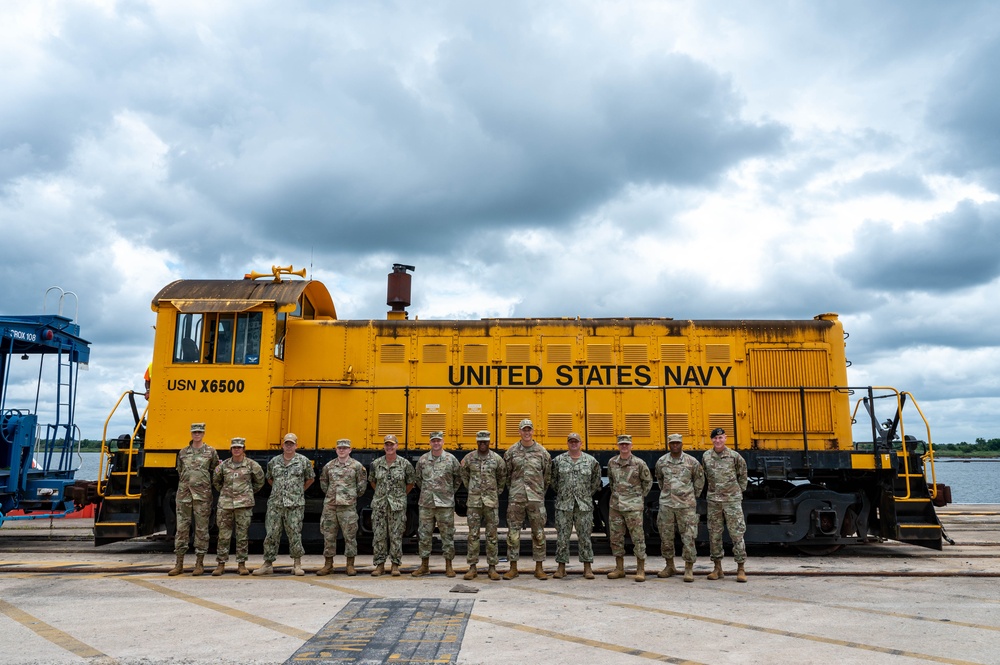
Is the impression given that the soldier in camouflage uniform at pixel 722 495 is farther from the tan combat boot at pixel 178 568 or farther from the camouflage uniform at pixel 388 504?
the tan combat boot at pixel 178 568

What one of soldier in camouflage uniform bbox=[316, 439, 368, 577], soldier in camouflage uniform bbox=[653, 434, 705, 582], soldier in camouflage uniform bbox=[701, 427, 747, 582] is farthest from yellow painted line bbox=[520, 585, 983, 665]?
soldier in camouflage uniform bbox=[316, 439, 368, 577]

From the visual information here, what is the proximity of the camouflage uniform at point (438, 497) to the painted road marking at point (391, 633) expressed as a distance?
1687 millimetres

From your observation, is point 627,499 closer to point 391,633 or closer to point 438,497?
point 438,497

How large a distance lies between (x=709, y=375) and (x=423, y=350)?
178 inches

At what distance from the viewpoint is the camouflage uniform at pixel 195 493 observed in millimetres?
8727

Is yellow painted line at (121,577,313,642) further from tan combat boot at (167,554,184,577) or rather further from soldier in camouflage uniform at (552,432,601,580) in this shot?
soldier in camouflage uniform at (552,432,601,580)

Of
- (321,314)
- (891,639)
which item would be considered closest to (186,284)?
(321,314)

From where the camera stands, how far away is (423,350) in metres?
11.0

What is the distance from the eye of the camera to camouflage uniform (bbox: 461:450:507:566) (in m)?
8.38

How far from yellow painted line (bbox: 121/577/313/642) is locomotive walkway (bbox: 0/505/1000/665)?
0.02 metres


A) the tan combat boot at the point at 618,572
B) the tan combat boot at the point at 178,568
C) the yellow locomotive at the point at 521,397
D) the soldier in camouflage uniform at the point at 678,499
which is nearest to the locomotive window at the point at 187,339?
the yellow locomotive at the point at 521,397

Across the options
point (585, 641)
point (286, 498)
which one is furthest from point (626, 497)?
point (286, 498)

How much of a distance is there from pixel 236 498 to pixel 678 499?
18.1ft

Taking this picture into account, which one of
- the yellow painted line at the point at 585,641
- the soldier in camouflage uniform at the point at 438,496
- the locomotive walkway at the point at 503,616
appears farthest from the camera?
the soldier in camouflage uniform at the point at 438,496
